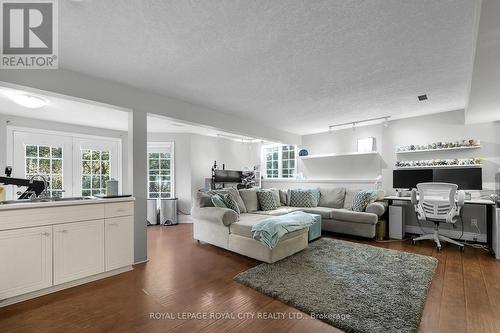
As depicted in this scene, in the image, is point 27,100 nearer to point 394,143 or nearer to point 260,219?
point 260,219

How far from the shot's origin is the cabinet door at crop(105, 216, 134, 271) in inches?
107

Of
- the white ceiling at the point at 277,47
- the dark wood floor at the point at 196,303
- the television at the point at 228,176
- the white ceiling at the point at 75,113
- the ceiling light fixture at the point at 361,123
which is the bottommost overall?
the dark wood floor at the point at 196,303

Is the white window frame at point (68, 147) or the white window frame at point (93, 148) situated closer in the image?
the white window frame at point (68, 147)

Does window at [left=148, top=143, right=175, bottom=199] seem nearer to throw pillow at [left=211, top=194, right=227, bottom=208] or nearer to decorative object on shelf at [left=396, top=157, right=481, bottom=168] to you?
throw pillow at [left=211, top=194, right=227, bottom=208]

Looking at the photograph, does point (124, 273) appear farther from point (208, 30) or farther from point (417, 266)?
point (417, 266)

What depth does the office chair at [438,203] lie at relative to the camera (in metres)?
3.53

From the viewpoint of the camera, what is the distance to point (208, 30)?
6.11 ft

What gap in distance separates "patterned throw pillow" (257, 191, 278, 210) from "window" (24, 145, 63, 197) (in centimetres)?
394

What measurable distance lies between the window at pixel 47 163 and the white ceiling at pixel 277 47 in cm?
301

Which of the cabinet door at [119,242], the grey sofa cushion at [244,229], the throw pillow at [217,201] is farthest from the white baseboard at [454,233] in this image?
the cabinet door at [119,242]

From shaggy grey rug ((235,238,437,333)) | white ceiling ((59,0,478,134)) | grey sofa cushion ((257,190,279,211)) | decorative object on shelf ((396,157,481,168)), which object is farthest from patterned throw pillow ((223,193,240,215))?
decorative object on shelf ((396,157,481,168))

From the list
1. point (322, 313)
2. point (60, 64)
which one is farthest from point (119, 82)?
point (322, 313)

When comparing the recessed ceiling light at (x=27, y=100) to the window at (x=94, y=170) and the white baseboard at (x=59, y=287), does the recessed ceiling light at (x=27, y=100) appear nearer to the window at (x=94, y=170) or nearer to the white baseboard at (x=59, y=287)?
the white baseboard at (x=59, y=287)

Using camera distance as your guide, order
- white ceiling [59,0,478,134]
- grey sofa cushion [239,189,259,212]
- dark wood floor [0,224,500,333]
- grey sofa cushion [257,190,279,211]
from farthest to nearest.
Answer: grey sofa cushion [257,190,279,211] → grey sofa cushion [239,189,259,212] → dark wood floor [0,224,500,333] → white ceiling [59,0,478,134]
